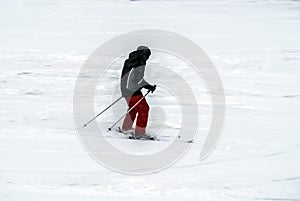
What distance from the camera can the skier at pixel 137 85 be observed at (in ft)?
22.7

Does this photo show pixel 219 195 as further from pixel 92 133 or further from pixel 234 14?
pixel 234 14

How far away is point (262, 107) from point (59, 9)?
16772mm

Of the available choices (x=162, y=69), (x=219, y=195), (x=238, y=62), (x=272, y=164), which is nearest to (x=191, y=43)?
(x=238, y=62)

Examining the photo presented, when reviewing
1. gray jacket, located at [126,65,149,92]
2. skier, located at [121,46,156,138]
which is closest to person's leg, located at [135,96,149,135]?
skier, located at [121,46,156,138]

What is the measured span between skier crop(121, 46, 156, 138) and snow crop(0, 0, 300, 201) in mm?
346

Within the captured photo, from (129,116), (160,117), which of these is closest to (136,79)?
(129,116)

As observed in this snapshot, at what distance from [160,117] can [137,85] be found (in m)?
1.68

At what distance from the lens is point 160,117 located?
8.57m

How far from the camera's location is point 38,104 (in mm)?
9344

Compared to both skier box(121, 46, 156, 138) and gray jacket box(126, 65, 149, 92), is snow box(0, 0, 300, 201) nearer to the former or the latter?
skier box(121, 46, 156, 138)

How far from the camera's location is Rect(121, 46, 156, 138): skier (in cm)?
691

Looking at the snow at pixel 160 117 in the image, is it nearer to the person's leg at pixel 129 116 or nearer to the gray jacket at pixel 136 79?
the person's leg at pixel 129 116

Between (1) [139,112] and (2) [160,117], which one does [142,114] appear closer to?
(1) [139,112]

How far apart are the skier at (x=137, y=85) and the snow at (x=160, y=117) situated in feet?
1.13
